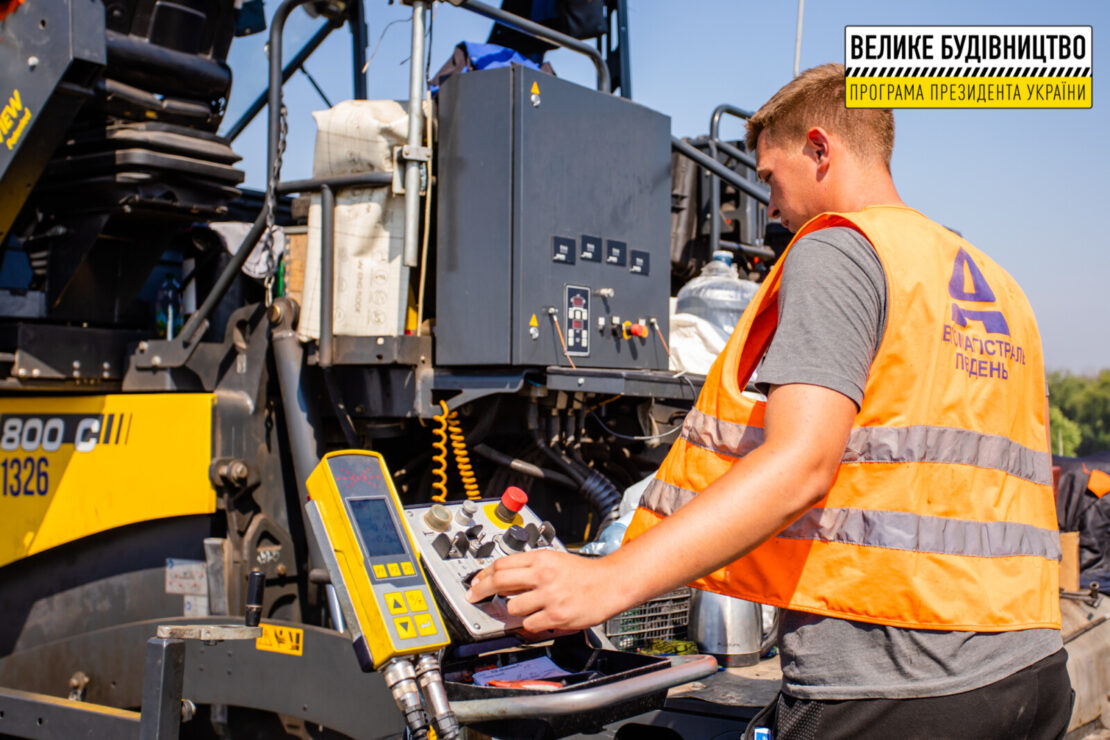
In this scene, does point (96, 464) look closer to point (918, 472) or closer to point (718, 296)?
point (718, 296)

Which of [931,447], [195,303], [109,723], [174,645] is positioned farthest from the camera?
[195,303]

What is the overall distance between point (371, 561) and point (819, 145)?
1.04 m

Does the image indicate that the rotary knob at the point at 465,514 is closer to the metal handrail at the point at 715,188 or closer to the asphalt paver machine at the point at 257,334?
the asphalt paver machine at the point at 257,334

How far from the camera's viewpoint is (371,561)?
1.74 meters

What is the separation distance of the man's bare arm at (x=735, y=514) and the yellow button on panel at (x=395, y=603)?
15.5 inches

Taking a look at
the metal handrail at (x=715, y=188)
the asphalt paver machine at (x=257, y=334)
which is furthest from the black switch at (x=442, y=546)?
the metal handrail at (x=715, y=188)

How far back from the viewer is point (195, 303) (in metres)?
4.42

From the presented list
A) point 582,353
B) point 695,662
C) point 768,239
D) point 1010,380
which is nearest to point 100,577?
point 582,353

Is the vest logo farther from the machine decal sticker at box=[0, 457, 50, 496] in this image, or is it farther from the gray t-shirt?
the machine decal sticker at box=[0, 457, 50, 496]

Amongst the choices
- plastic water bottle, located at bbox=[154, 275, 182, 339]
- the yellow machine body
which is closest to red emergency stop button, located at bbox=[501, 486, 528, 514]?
the yellow machine body

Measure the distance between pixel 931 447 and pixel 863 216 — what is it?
358 mm

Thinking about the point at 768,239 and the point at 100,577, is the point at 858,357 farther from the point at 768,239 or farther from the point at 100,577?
the point at 768,239

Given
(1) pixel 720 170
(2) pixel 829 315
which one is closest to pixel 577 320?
(1) pixel 720 170

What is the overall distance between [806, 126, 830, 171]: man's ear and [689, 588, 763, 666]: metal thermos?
65.3 inches
